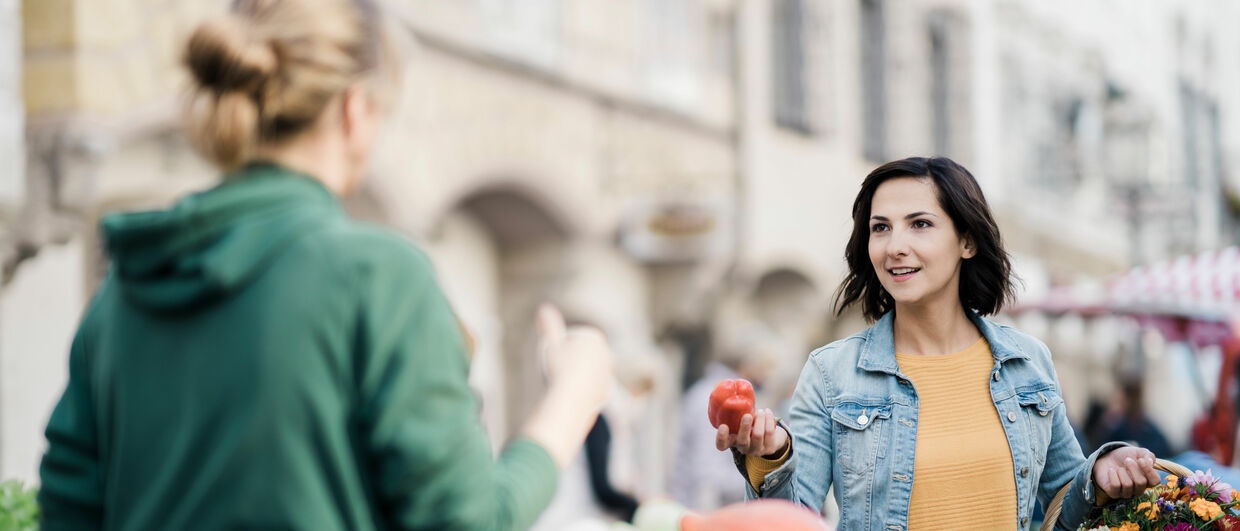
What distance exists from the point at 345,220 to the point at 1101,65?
78.1 ft

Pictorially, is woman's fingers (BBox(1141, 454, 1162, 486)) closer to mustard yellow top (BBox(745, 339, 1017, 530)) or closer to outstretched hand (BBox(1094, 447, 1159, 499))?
outstretched hand (BBox(1094, 447, 1159, 499))

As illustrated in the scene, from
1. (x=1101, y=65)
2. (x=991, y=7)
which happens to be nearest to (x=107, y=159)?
(x=991, y=7)

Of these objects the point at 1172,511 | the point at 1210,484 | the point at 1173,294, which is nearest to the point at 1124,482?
the point at 1172,511

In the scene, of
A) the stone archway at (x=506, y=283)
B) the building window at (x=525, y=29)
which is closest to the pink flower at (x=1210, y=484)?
the building window at (x=525, y=29)

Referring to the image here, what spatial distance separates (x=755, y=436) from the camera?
2.18 metres

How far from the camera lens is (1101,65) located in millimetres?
23266

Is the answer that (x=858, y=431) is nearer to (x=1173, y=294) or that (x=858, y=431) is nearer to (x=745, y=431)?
(x=745, y=431)

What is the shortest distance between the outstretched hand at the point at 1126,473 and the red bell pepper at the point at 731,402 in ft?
2.28

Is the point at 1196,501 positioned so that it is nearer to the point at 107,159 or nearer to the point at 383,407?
the point at 383,407

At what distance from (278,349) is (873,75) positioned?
15.6 metres

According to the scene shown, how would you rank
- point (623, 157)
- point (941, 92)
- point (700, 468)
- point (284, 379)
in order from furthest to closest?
point (941, 92) < point (623, 157) < point (700, 468) < point (284, 379)

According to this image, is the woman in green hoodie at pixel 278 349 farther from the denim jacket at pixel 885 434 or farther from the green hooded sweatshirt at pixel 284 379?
the denim jacket at pixel 885 434

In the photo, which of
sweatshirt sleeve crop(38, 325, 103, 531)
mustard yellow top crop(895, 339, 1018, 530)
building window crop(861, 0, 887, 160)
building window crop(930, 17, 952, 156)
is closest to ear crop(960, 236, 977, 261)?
mustard yellow top crop(895, 339, 1018, 530)

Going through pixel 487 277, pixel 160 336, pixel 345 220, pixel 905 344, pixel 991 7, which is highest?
pixel 991 7
